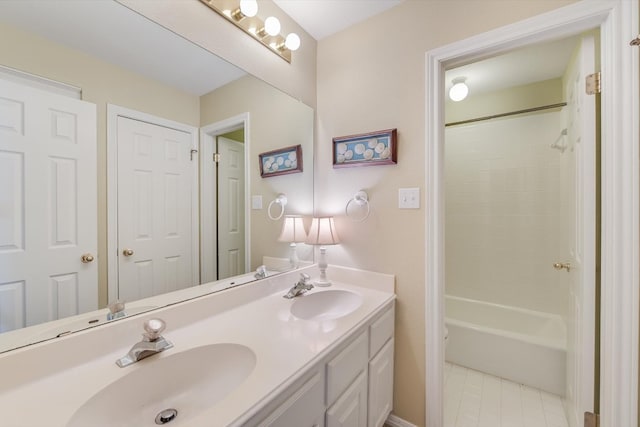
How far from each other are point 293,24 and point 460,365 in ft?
8.78

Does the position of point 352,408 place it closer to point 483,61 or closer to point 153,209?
point 153,209

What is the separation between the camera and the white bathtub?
5.63 feet

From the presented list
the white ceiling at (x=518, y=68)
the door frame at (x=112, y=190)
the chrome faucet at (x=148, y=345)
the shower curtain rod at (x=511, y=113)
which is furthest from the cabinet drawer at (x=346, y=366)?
the shower curtain rod at (x=511, y=113)

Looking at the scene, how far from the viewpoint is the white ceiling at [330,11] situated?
141 centimetres

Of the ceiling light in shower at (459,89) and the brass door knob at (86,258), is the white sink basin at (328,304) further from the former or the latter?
the ceiling light in shower at (459,89)

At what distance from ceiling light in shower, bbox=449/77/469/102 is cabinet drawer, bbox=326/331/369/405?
200cm

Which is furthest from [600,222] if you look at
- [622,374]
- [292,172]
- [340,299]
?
[292,172]

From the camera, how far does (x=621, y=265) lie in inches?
38.1

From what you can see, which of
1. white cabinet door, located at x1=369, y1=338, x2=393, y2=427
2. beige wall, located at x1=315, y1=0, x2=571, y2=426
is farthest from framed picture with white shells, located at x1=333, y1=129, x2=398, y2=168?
white cabinet door, located at x1=369, y1=338, x2=393, y2=427

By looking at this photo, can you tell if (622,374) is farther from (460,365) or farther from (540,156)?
(540,156)

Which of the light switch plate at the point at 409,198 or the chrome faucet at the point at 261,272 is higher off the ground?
the light switch plate at the point at 409,198

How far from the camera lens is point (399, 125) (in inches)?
55.7

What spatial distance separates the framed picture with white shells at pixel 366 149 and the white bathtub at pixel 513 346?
1526 millimetres

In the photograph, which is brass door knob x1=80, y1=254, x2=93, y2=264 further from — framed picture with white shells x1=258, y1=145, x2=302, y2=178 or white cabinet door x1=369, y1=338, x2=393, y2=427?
white cabinet door x1=369, y1=338, x2=393, y2=427
